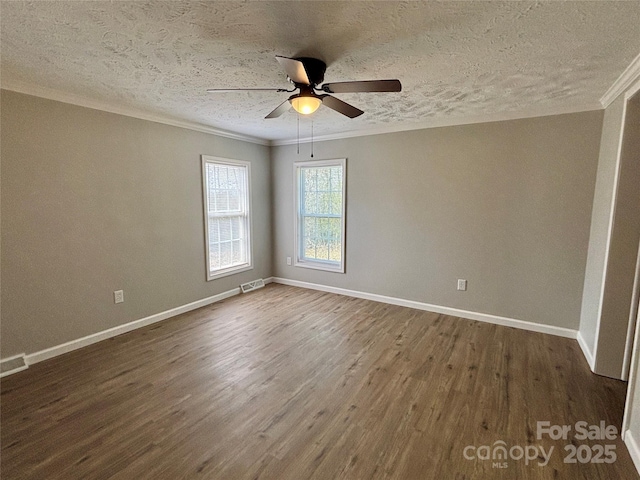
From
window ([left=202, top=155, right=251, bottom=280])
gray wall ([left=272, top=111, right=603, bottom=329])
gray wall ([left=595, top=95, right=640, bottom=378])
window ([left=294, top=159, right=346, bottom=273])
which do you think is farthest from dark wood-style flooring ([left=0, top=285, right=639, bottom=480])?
window ([left=294, top=159, right=346, bottom=273])

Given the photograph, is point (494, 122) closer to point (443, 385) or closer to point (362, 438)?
point (443, 385)

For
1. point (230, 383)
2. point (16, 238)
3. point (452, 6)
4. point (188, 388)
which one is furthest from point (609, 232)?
point (16, 238)

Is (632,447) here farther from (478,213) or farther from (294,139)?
(294,139)

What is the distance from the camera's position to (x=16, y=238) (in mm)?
2617

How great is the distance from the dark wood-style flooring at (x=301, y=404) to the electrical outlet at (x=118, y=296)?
394 mm

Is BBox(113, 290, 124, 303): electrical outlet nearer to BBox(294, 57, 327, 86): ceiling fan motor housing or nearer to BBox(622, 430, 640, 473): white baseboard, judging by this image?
BBox(294, 57, 327, 86): ceiling fan motor housing

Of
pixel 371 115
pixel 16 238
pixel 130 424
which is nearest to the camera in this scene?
pixel 130 424

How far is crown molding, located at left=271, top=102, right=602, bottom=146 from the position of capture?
10.3 feet

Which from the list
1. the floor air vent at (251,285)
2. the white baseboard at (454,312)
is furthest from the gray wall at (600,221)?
the floor air vent at (251,285)

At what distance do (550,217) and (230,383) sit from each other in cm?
348

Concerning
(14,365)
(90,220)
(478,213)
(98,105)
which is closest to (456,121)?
(478,213)

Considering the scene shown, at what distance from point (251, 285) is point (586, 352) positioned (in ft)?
13.4

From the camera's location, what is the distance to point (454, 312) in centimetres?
396

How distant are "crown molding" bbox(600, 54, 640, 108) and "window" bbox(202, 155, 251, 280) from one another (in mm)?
4085
